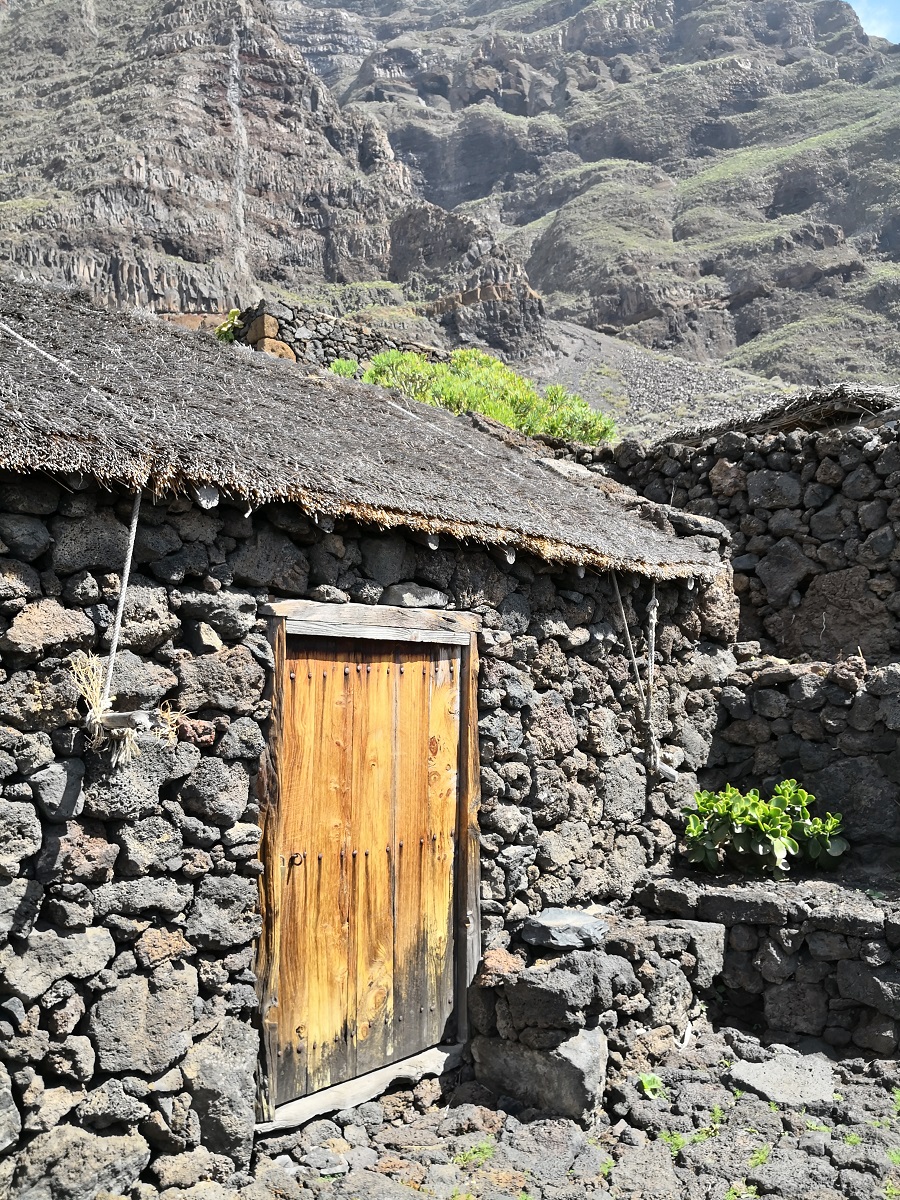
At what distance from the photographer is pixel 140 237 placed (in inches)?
1896

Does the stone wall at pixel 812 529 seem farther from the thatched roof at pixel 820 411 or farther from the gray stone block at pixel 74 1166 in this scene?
the gray stone block at pixel 74 1166

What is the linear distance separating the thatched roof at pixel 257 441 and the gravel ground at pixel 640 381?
61.6 ft

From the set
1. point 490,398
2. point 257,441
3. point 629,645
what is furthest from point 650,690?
point 490,398

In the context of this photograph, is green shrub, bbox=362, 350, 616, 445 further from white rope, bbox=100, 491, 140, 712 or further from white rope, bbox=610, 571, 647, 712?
white rope, bbox=100, 491, 140, 712

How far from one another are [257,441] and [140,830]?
1725mm

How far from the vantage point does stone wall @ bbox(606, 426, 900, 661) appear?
8000 mm

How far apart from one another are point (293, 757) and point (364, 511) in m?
1.14

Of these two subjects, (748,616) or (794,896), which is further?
(748,616)

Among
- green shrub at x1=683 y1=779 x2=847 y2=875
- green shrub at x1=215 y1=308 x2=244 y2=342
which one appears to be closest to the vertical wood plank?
green shrub at x1=683 y1=779 x2=847 y2=875

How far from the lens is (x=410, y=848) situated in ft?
16.5

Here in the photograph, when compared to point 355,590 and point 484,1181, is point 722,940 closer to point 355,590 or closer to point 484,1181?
point 484,1181

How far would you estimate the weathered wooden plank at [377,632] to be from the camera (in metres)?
4.53

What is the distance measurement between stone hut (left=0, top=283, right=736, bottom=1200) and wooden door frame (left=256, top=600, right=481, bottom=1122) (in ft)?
0.05

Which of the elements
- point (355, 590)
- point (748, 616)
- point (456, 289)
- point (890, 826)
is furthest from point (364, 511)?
point (456, 289)
